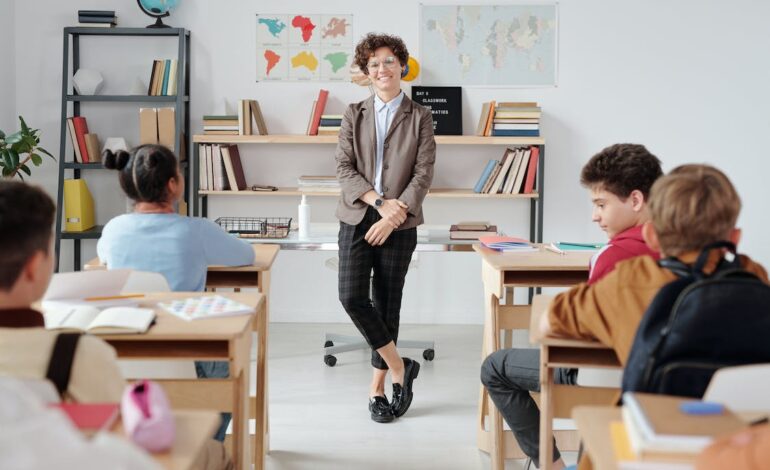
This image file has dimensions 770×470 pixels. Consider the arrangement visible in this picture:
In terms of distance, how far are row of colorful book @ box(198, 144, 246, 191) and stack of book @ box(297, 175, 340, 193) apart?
1.31ft

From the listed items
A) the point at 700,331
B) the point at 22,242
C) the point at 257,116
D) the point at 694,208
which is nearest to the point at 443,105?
the point at 257,116

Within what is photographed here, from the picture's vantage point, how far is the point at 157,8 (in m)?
5.55

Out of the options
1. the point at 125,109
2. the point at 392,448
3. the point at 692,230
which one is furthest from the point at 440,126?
the point at 692,230

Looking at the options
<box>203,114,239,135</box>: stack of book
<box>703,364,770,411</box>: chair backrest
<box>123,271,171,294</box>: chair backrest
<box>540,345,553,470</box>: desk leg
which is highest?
<box>203,114,239,135</box>: stack of book

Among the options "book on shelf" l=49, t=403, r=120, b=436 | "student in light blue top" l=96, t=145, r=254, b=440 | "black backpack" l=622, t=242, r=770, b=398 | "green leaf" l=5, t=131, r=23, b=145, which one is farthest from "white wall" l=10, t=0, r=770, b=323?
"book on shelf" l=49, t=403, r=120, b=436

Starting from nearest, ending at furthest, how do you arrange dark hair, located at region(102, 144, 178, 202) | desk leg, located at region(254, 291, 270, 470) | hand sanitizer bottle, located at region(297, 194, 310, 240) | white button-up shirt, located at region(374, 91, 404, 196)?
dark hair, located at region(102, 144, 178, 202), desk leg, located at region(254, 291, 270, 470), white button-up shirt, located at region(374, 91, 404, 196), hand sanitizer bottle, located at region(297, 194, 310, 240)

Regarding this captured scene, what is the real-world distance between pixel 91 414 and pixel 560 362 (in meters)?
1.31

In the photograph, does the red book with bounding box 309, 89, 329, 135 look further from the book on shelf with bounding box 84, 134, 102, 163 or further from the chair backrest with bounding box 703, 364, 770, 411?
the chair backrest with bounding box 703, 364, 770, 411

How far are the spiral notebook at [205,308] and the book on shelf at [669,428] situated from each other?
1.22m

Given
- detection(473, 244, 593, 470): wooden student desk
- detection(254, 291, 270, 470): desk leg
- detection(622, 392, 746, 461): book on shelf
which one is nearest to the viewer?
detection(622, 392, 746, 461): book on shelf

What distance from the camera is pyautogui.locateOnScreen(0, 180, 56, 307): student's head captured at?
5.91 ft

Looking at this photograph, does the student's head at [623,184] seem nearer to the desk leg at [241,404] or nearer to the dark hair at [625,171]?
the dark hair at [625,171]

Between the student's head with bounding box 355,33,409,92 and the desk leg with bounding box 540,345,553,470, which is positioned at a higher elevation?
the student's head with bounding box 355,33,409,92

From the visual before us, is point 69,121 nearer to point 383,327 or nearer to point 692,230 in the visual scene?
point 383,327
